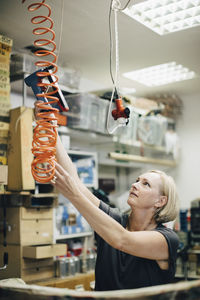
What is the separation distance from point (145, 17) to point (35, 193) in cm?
170

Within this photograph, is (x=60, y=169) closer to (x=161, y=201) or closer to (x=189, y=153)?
(x=161, y=201)

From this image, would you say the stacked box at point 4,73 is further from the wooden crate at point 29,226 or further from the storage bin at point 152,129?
the storage bin at point 152,129

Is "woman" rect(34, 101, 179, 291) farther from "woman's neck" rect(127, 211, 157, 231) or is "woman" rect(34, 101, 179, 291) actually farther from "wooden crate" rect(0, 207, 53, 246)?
"wooden crate" rect(0, 207, 53, 246)

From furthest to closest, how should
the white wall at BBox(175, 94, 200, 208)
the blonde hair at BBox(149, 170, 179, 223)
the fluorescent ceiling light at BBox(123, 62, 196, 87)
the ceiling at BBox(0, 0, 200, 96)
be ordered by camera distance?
the white wall at BBox(175, 94, 200, 208), the fluorescent ceiling light at BBox(123, 62, 196, 87), the ceiling at BBox(0, 0, 200, 96), the blonde hair at BBox(149, 170, 179, 223)

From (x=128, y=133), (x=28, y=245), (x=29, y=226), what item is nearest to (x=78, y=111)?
(x=128, y=133)

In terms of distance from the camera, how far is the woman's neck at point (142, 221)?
6.57 feet

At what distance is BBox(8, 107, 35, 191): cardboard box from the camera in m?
3.07

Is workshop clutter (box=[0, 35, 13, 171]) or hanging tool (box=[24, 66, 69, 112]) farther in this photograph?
workshop clutter (box=[0, 35, 13, 171])

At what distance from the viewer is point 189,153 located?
5.55 meters

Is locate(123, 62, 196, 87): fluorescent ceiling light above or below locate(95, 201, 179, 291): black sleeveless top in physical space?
above

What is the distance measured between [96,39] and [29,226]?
1.72 m

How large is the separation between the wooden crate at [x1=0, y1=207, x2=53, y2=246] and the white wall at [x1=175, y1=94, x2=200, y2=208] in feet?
8.61

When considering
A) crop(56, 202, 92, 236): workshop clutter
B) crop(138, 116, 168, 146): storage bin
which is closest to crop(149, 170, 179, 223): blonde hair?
crop(56, 202, 92, 236): workshop clutter

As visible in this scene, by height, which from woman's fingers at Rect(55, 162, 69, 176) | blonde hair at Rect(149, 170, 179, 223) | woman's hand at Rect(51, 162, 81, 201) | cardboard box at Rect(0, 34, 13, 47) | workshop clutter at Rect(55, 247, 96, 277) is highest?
cardboard box at Rect(0, 34, 13, 47)
